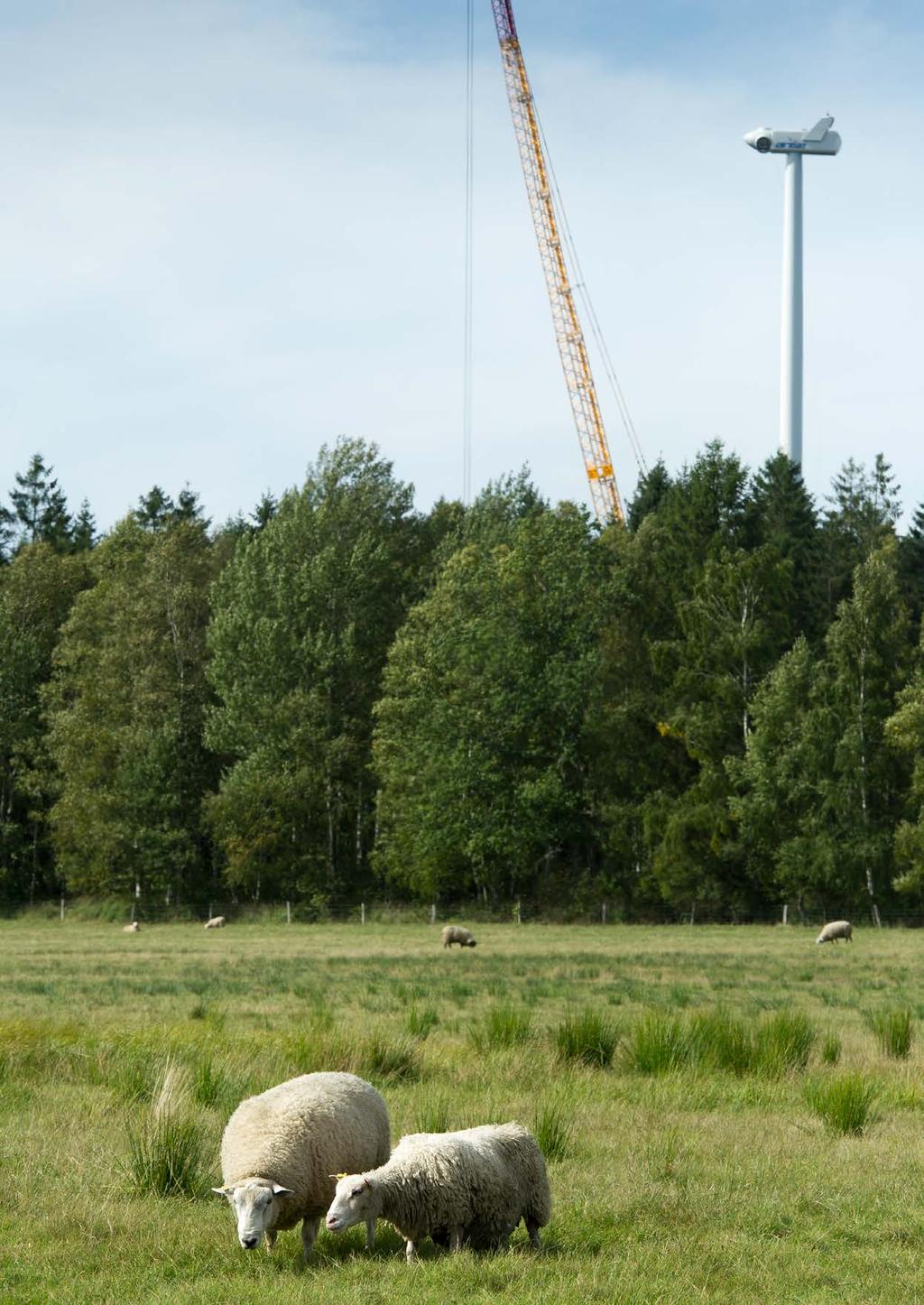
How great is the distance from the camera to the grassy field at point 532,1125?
10.2 m

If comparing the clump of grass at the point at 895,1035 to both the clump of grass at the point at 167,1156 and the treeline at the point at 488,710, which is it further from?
the treeline at the point at 488,710

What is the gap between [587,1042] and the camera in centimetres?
1902

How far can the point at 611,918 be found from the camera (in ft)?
230

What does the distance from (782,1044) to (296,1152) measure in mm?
9547

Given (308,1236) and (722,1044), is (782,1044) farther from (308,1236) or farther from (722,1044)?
(308,1236)

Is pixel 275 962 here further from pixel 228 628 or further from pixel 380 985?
pixel 228 628

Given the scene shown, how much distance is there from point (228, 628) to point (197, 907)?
1355 centimetres

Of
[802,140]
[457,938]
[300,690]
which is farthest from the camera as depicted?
[802,140]

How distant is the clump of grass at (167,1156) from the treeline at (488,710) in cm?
5447

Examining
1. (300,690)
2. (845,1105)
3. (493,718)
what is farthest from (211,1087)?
(300,690)

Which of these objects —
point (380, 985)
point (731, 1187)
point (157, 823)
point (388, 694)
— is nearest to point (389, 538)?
point (388, 694)

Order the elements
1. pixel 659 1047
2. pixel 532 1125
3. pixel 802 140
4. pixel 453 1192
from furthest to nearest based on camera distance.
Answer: pixel 802 140 → pixel 659 1047 → pixel 532 1125 → pixel 453 1192

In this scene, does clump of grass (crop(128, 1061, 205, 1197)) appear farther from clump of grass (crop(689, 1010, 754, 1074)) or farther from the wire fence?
the wire fence

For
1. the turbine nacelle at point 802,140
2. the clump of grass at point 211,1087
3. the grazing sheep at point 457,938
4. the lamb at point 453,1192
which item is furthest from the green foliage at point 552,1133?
the turbine nacelle at point 802,140
